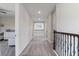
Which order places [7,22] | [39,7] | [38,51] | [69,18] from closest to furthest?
[69,18]
[38,51]
[39,7]
[7,22]

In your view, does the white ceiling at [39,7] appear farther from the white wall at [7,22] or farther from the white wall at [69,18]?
the white wall at [7,22]

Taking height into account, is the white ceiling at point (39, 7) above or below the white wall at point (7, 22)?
above

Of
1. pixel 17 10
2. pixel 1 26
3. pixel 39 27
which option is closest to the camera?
pixel 17 10

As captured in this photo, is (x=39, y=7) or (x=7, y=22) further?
(x=7, y=22)

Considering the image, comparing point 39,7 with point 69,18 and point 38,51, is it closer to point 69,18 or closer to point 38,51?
point 69,18

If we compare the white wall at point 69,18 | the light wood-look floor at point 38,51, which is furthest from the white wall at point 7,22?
the white wall at point 69,18

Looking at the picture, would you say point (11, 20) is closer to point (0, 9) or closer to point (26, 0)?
point (0, 9)

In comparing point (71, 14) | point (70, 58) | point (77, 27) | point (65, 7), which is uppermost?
point (65, 7)

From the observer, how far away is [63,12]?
201 inches

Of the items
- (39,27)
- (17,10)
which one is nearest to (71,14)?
(17,10)

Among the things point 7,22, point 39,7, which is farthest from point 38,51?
point 7,22

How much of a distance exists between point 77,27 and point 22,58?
2.88m

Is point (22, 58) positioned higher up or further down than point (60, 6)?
further down

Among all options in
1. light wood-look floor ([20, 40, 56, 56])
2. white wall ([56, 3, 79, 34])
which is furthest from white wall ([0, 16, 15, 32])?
white wall ([56, 3, 79, 34])
